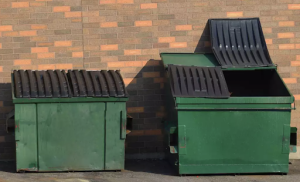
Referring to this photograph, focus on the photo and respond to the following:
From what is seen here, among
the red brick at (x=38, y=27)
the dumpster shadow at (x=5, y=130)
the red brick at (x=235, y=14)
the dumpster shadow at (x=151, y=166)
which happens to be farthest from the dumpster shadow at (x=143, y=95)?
the dumpster shadow at (x=5, y=130)

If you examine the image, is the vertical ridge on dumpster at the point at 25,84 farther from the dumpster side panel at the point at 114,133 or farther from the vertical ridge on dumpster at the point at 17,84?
the dumpster side panel at the point at 114,133

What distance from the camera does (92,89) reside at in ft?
24.6

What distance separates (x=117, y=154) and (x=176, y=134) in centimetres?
96

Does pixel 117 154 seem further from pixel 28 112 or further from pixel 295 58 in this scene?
pixel 295 58

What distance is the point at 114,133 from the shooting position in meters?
7.47

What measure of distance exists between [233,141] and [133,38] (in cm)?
262

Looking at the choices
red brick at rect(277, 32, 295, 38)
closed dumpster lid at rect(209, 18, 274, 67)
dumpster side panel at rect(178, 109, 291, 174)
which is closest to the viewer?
dumpster side panel at rect(178, 109, 291, 174)

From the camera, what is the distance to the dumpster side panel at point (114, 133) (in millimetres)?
7438

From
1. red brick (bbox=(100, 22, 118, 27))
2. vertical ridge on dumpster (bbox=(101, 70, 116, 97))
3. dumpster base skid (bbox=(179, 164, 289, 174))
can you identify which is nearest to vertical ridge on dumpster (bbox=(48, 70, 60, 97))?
vertical ridge on dumpster (bbox=(101, 70, 116, 97))

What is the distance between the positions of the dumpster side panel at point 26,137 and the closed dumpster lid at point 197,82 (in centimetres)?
212

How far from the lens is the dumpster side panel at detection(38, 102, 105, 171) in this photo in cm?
732

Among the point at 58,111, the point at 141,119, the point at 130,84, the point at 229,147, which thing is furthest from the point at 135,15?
the point at 229,147

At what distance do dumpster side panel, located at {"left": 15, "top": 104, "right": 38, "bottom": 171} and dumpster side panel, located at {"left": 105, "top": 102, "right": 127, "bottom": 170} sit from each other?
1.06 meters

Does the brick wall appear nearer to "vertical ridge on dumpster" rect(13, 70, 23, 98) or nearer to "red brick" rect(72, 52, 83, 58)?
"red brick" rect(72, 52, 83, 58)
